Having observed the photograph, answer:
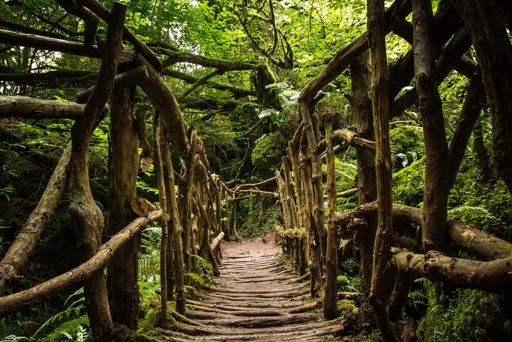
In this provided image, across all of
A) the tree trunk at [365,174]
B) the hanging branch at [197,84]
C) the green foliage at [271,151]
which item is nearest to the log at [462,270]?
the tree trunk at [365,174]

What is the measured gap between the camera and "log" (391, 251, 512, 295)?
47.2 inches

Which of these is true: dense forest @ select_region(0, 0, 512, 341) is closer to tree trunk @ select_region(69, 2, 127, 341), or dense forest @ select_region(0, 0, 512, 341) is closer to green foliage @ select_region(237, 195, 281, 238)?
tree trunk @ select_region(69, 2, 127, 341)

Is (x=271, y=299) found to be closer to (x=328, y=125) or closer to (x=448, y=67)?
(x=328, y=125)

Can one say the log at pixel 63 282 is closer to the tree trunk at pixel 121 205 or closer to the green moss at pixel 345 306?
the tree trunk at pixel 121 205

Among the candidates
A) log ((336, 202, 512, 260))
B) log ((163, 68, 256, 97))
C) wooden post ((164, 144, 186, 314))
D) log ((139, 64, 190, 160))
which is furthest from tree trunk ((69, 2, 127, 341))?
log ((163, 68, 256, 97))

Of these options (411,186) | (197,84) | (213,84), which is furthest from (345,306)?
(213,84)

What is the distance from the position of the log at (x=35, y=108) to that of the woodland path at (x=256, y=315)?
2.13m

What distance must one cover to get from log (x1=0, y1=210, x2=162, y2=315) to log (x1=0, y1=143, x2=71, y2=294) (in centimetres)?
22

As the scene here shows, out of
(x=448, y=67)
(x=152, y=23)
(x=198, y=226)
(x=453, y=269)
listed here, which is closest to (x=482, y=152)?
(x=448, y=67)

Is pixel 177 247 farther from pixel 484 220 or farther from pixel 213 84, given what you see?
pixel 213 84

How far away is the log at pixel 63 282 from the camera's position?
1.52 meters

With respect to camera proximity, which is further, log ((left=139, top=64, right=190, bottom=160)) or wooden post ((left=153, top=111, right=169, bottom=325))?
wooden post ((left=153, top=111, right=169, bottom=325))

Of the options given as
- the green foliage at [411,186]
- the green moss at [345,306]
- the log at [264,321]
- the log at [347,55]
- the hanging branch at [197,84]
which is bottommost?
the log at [264,321]

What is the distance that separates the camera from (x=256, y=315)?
4184 mm
